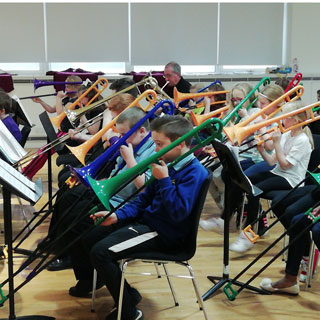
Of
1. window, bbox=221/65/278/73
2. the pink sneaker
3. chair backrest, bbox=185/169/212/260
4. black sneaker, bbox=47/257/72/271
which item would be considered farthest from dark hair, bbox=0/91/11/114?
window, bbox=221/65/278/73

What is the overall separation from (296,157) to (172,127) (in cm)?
118

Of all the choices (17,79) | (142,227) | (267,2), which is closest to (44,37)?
(17,79)

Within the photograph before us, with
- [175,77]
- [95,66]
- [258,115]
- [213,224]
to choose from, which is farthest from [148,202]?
[95,66]

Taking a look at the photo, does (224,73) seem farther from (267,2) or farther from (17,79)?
(17,79)

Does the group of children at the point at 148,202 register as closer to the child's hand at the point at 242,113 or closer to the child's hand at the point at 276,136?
the child's hand at the point at 276,136

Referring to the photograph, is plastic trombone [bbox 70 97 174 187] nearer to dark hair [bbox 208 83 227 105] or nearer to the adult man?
dark hair [bbox 208 83 227 105]

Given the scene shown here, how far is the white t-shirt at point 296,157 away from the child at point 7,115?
2.00 m

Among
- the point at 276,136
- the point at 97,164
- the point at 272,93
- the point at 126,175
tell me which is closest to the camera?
the point at 126,175

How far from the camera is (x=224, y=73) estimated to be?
803 cm

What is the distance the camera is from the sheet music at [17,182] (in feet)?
7.58

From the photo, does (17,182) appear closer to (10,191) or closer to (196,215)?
(10,191)

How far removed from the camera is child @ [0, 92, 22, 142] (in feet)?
13.7

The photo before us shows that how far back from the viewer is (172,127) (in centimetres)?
256

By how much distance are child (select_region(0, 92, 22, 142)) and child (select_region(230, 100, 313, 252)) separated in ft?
6.10
